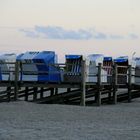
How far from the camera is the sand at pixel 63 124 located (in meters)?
13.2

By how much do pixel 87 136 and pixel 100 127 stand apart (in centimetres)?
247

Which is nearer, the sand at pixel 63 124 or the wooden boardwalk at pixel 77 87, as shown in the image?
the sand at pixel 63 124

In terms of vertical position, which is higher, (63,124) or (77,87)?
(77,87)

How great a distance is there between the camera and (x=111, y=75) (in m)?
28.3

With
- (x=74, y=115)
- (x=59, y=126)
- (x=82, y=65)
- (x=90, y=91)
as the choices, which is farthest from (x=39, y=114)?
(x=90, y=91)

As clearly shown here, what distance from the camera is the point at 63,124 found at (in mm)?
16344

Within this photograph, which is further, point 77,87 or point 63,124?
point 77,87

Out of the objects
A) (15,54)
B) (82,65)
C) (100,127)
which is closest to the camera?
(100,127)

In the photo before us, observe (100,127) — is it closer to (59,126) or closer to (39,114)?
(59,126)

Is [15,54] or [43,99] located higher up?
[15,54]

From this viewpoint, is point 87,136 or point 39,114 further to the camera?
point 39,114

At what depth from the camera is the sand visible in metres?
13.2

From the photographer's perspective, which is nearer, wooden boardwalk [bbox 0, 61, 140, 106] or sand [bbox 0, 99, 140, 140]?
sand [bbox 0, 99, 140, 140]

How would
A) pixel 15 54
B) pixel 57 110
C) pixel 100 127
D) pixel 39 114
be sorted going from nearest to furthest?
pixel 100 127 → pixel 39 114 → pixel 57 110 → pixel 15 54
